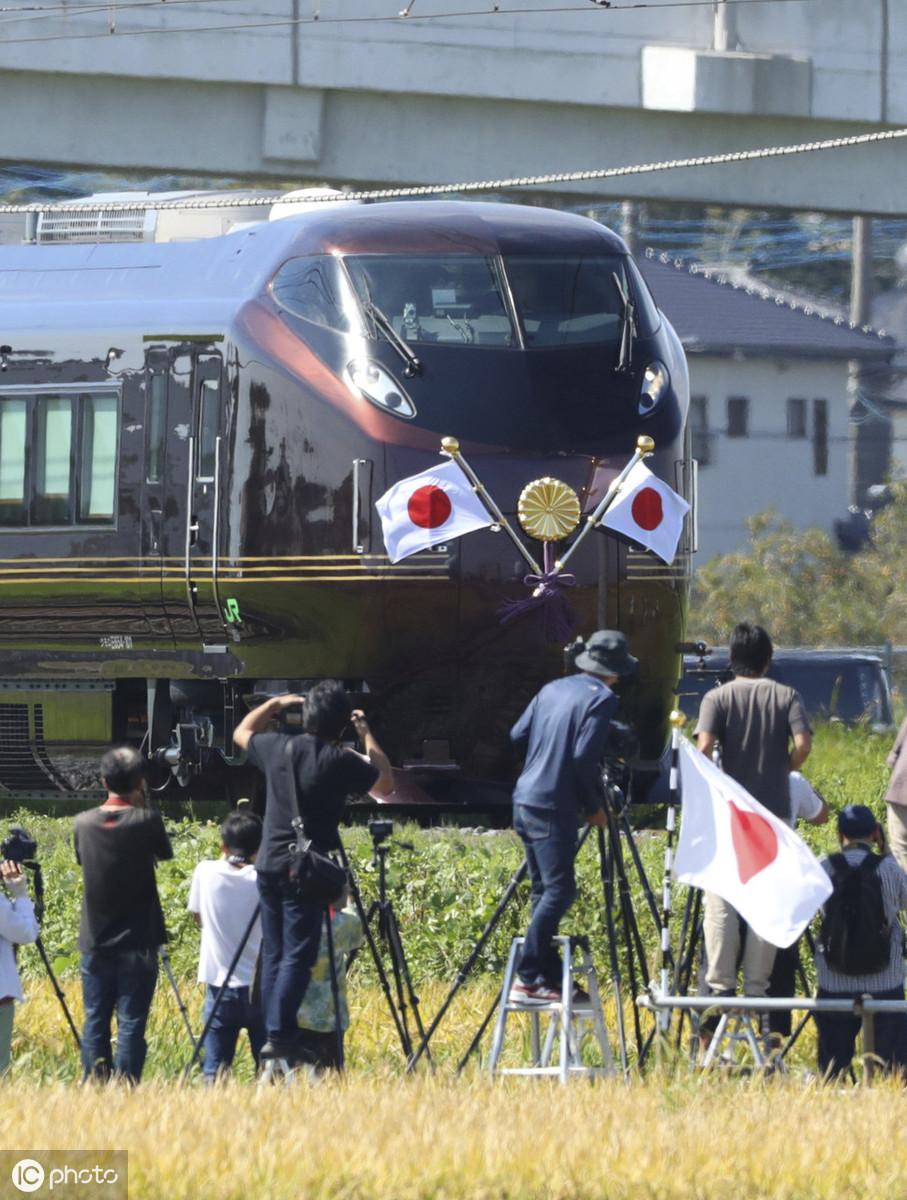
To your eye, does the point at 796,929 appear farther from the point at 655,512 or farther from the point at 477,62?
the point at 477,62

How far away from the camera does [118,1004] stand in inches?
394

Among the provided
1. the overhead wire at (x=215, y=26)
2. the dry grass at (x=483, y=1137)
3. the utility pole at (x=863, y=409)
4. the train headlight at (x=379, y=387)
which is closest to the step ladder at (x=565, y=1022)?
the dry grass at (x=483, y=1137)

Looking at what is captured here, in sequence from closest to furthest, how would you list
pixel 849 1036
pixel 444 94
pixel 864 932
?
1. pixel 864 932
2. pixel 849 1036
3. pixel 444 94

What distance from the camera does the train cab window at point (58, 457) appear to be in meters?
16.8

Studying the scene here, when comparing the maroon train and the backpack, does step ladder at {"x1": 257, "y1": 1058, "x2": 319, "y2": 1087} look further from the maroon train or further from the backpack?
the maroon train

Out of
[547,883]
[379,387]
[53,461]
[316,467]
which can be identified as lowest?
[547,883]

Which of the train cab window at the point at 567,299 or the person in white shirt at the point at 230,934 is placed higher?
the train cab window at the point at 567,299

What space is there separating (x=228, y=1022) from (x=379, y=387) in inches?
250

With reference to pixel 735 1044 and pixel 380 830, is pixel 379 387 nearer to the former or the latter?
pixel 380 830

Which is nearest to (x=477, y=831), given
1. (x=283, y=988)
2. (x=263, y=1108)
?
(x=283, y=988)

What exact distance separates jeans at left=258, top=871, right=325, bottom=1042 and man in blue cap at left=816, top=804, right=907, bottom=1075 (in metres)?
2.11

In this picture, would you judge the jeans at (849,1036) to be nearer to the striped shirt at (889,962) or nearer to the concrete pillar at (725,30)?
the striped shirt at (889,962)

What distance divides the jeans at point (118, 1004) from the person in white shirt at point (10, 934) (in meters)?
0.39

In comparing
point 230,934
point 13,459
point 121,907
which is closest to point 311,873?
point 230,934
